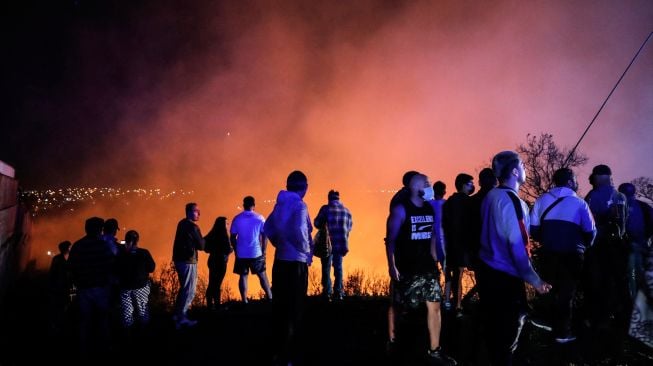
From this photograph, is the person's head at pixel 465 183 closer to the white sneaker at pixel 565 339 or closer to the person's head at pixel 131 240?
the white sneaker at pixel 565 339

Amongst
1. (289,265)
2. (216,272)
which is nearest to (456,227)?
(289,265)

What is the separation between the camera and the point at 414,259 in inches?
174

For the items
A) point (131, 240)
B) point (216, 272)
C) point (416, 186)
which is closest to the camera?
point (416, 186)

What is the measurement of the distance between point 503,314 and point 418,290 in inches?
49.8

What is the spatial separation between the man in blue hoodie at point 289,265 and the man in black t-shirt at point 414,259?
3.35ft

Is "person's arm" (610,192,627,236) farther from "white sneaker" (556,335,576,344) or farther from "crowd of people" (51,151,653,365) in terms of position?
"white sneaker" (556,335,576,344)

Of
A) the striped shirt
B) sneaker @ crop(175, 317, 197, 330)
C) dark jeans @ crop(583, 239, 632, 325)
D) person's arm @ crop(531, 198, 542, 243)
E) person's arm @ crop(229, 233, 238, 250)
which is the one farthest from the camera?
the striped shirt

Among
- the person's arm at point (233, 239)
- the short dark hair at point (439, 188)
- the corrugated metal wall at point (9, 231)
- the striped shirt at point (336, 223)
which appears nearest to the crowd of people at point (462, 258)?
the short dark hair at point (439, 188)

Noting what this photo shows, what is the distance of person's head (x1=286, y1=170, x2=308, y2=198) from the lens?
4.56 metres

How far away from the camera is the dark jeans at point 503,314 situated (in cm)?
316

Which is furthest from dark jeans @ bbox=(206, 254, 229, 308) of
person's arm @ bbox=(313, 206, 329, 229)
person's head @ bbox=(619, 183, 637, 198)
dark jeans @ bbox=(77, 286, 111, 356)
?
person's head @ bbox=(619, 183, 637, 198)

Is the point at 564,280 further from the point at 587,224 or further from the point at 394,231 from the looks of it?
the point at 394,231

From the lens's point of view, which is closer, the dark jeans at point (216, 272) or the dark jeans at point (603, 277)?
the dark jeans at point (603, 277)

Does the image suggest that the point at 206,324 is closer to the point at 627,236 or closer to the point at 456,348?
the point at 456,348
